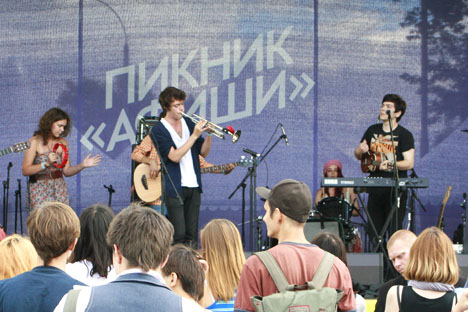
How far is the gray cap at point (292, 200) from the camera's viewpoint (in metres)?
2.84

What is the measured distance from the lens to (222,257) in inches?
143

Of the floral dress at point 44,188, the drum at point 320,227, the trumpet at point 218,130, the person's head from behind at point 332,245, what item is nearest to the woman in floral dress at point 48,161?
the floral dress at point 44,188

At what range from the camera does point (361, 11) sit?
28.3 feet

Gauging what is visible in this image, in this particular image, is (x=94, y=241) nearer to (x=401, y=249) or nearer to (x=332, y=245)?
(x=332, y=245)

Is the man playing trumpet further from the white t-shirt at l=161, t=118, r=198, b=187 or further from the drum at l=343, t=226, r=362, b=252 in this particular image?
the drum at l=343, t=226, r=362, b=252

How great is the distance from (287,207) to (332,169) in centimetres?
555

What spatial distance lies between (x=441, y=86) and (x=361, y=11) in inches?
50.1

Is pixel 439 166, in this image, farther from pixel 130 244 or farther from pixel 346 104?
pixel 130 244

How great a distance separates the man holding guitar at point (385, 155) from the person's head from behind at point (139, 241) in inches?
186

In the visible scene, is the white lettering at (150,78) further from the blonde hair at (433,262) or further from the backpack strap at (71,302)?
the backpack strap at (71,302)

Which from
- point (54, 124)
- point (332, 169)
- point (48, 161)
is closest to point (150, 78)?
point (54, 124)

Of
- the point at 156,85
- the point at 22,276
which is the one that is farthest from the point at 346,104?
the point at 22,276

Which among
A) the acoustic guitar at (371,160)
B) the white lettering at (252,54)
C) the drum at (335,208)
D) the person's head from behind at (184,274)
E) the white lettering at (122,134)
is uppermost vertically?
the white lettering at (252,54)

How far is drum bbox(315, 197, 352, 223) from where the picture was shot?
26.0 feet
